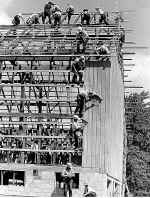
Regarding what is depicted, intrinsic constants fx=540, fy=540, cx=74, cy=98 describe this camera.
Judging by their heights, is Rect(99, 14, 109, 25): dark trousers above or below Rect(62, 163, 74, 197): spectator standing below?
above

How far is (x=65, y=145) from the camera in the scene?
29.8 meters

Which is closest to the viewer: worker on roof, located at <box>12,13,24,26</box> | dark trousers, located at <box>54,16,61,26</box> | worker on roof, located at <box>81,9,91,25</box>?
dark trousers, located at <box>54,16,61,26</box>

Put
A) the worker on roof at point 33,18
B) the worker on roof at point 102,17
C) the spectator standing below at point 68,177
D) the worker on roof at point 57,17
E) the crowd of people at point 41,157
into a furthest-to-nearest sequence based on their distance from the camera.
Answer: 1. the worker on roof at point 33,18
2. the worker on roof at point 102,17
3. the worker on roof at point 57,17
4. the crowd of people at point 41,157
5. the spectator standing below at point 68,177

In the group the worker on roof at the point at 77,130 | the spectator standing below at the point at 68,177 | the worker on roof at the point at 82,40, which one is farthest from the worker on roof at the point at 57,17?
the spectator standing below at the point at 68,177

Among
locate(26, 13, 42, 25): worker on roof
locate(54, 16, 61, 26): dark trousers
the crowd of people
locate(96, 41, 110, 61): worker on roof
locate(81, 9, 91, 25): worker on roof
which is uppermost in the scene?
locate(26, 13, 42, 25): worker on roof

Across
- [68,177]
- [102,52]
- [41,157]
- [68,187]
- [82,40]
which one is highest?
[82,40]

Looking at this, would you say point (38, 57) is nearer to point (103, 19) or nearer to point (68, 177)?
point (103, 19)

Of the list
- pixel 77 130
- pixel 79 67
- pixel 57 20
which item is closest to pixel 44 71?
pixel 79 67

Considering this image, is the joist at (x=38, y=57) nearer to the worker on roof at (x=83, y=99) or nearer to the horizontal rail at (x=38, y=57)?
the horizontal rail at (x=38, y=57)

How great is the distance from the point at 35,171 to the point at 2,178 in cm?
208

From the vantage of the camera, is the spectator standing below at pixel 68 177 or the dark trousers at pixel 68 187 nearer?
the spectator standing below at pixel 68 177

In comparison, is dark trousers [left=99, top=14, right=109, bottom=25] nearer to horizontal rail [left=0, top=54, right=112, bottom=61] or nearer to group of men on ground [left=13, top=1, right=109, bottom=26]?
group of men on ground [left=13, top=1, right=109, bottom=26]

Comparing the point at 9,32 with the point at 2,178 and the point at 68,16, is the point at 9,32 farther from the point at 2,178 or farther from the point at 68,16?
the point at 2,178

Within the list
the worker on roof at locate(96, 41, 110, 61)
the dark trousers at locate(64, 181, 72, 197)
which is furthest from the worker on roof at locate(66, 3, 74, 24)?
the dark trousers at locate(64, 181, 72, 197)
